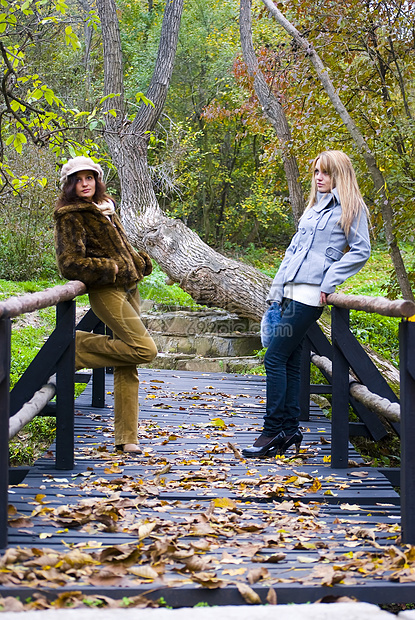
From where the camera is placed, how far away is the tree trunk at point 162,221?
32.0ft

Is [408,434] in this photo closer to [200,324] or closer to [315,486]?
[315,486]

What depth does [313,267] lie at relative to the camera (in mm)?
4316

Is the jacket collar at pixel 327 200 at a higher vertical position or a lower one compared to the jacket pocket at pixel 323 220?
higher

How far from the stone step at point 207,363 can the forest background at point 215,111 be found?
2433 mm

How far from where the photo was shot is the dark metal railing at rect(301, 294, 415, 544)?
286 centimetres

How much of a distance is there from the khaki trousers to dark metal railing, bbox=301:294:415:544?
128 cm

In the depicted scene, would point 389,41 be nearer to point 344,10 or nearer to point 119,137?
point 344,10

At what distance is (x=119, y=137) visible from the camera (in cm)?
1043

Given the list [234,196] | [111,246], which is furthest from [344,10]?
[234,196]

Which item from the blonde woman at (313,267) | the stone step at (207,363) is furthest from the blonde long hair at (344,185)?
the stone step at (207,363)

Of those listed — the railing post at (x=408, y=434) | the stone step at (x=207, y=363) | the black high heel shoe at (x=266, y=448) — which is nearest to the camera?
the railing post at (x=408, y=434)

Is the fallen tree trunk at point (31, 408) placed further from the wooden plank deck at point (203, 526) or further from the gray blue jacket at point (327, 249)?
the gray blue jacket at point (327, 249)

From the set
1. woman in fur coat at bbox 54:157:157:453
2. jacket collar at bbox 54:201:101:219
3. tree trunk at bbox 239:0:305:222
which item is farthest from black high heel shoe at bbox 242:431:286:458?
tree trunk at bbox 239:0:305:222

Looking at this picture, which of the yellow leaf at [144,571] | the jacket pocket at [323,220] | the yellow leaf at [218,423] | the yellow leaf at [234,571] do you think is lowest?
the yellow leaf at [234,571]
